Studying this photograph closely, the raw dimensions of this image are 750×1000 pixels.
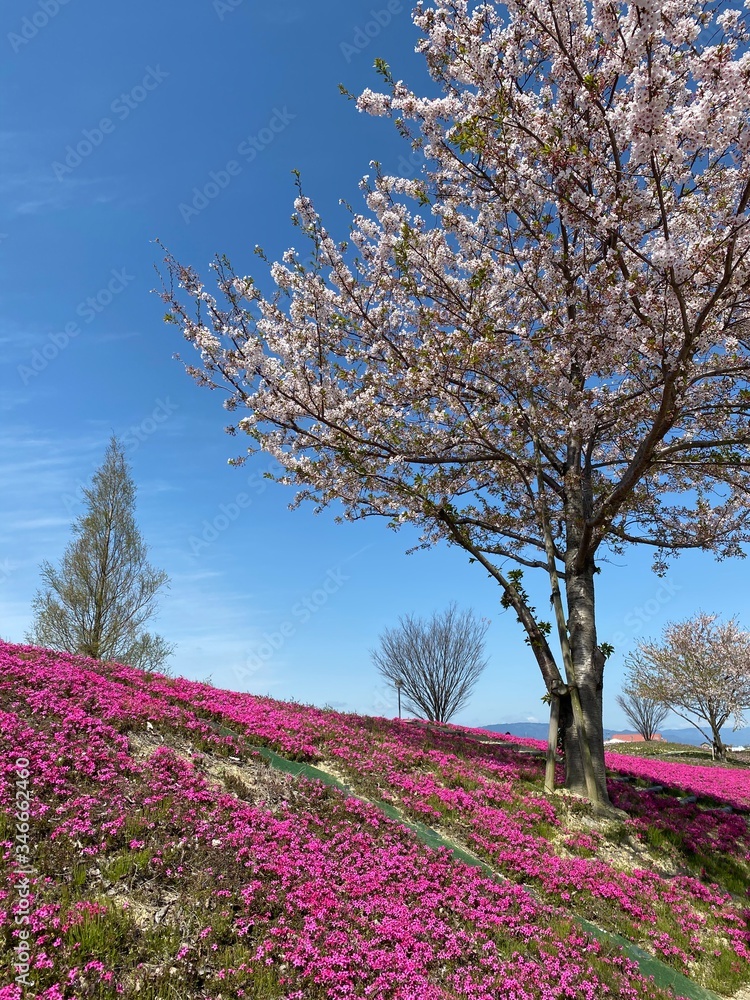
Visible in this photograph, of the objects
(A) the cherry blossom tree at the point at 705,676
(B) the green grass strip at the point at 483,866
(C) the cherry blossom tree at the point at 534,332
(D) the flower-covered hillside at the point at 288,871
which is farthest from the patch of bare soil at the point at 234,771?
(A) the cherry blossom tree at the point at 705,676

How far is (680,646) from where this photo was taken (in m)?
40.3

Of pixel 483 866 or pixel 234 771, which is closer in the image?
pixel 483 866

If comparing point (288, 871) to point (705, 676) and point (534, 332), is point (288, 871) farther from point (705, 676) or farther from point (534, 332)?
point (705, 676)

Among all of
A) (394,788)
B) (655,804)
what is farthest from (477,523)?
(655,804)

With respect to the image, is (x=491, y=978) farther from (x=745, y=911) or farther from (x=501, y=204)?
(x=501, y=204)

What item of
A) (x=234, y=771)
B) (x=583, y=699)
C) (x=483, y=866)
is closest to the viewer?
(x=483, y=866)

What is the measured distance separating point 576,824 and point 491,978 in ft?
19.2

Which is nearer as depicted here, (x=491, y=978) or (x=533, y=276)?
(x=491, y=978)

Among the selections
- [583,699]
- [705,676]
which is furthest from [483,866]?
[705,676]

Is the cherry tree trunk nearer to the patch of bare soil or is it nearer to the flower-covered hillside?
the flower-covered hillside

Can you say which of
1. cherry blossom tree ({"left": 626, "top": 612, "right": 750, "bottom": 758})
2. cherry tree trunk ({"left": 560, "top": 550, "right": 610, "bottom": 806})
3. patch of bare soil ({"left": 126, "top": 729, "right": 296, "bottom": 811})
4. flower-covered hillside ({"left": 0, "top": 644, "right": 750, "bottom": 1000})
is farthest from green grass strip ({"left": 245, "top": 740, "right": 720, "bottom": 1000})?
cherry blossom tree ({"left": 626, "top": 612, "right": 750, "bottom": 758})

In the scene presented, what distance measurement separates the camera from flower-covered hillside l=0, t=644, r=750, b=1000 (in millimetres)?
4570

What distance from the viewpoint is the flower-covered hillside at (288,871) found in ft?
15.0

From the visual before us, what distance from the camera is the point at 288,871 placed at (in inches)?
230
